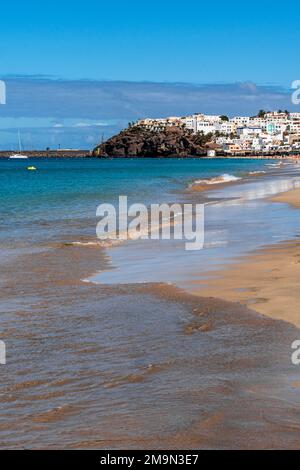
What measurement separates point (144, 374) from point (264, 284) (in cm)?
404

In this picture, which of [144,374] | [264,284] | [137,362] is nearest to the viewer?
Answer: [144,374]

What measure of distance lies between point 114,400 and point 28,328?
2.62m

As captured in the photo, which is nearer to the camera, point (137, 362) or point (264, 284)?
point (137, 362)

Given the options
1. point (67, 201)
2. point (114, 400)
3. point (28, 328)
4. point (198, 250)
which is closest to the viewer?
point (114, 400)

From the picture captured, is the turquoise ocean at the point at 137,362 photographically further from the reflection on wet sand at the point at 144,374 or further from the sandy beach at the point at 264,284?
the sandy beach at the point at 264,284

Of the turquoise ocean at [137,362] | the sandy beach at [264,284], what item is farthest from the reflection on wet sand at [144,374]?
the sandy beach at [264,284]

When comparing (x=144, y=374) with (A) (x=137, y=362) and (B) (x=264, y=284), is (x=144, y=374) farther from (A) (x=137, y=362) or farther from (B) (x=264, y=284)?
(B) (x=264, y=284)

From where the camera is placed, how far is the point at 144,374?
19.5 ft

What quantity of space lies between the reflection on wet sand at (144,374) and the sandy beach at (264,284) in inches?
12.5

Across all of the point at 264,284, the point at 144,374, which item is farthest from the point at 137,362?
the point at 264,284
